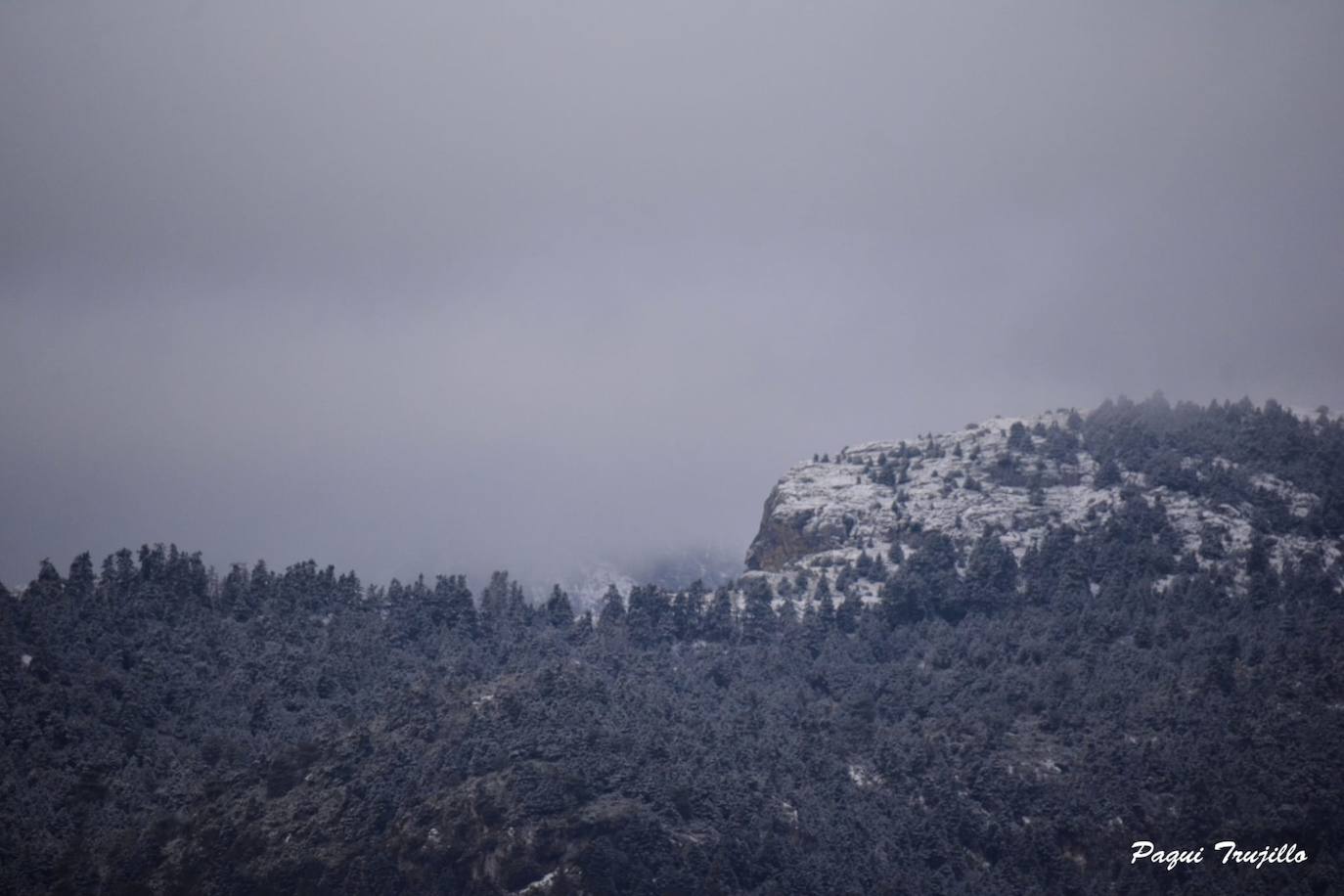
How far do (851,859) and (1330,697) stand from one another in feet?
172

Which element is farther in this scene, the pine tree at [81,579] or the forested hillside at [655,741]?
the pine tree at [81,579]

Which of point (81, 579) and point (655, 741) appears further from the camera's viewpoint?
point (81, 579)

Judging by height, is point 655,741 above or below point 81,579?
below

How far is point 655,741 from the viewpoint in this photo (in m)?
150

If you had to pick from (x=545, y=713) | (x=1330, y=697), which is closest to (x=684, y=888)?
(x=545, y=713)

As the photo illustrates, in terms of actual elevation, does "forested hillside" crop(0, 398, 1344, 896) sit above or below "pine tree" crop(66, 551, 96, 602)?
below

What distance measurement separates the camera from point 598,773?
144m

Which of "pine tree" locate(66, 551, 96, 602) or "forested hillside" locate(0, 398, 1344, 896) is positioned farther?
"pine tree" locate(66, 551, 96, 602)

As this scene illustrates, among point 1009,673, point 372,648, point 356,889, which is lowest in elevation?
point 356,889

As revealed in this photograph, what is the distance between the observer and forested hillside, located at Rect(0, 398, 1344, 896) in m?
137

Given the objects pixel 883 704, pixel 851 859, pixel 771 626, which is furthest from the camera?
pixel 771 626

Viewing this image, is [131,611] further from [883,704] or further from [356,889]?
[883,704]

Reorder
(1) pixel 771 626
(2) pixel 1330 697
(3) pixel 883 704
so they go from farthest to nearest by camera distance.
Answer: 1. (1) pixel 771 626
2. (3) pixel 883 704
3. (2) pixel 1330 697

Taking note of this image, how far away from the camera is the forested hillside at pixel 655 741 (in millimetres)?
136750
